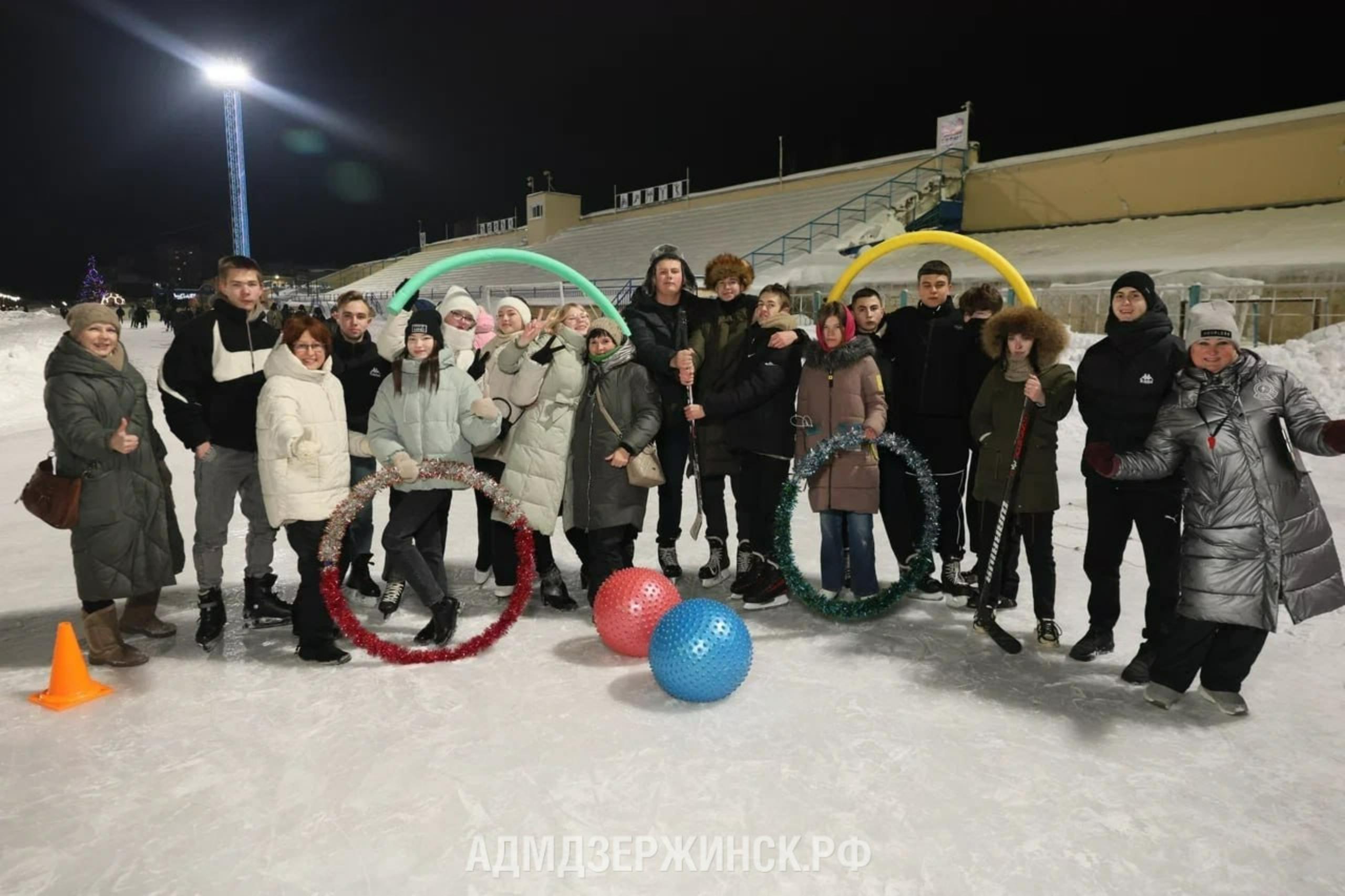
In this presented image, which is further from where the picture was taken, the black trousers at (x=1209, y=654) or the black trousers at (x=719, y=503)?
the black trousers at (x=719, y=503)

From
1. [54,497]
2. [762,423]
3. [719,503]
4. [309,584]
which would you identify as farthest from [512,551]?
[54,497]

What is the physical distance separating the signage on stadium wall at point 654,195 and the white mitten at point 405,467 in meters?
34.1

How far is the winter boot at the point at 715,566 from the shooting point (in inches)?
210

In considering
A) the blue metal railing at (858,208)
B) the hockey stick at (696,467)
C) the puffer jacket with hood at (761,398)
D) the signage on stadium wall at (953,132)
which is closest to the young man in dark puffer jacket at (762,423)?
the puffer jacket with hood at (761,398)

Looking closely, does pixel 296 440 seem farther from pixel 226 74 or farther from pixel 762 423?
pixel 226 74

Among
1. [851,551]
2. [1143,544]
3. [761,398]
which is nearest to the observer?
[1143,544]

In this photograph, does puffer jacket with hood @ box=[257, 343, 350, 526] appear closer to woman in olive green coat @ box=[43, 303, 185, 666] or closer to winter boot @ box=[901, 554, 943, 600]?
woman in olive green coat @ box=[43, 303, 185, 666]

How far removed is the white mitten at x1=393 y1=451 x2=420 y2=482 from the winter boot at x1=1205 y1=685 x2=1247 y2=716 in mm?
3946

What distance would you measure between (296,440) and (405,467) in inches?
20.7

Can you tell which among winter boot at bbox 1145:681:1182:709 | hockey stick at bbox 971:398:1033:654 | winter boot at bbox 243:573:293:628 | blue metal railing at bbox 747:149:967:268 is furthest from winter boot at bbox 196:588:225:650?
blue metal railing at bbox 747:149:967:268

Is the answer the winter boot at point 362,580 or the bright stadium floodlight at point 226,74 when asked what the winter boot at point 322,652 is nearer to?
the winter boot at point 362,580

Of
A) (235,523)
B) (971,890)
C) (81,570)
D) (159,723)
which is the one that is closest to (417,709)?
(159,723)

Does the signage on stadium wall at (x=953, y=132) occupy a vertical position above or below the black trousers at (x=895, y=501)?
above

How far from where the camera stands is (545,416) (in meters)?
4.59
